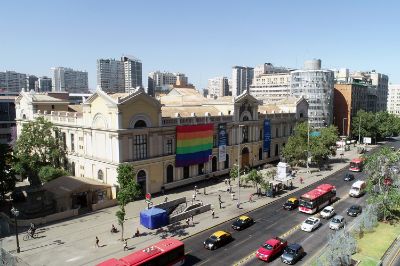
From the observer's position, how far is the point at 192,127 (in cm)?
7144

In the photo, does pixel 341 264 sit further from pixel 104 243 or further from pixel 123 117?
pixel 123 117

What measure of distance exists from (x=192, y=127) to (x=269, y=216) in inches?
982

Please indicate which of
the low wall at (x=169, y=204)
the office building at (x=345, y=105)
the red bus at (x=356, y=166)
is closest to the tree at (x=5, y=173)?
the low wall at (x=169, y=204)

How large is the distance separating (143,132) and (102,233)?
20838mm

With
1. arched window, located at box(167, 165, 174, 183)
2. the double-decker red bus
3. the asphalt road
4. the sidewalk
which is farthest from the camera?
arched window, located at box(167, 165, 174, 183)

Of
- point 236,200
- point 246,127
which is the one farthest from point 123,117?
point 246,127

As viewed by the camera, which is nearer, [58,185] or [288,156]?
[58,185]

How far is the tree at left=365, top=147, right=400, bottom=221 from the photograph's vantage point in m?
48.9

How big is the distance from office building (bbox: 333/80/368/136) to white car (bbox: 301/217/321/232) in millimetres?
104146

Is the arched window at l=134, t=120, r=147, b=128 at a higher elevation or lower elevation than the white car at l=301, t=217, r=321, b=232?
higher

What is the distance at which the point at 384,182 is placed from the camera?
5097 centimetres

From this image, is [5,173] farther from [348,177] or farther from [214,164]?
[348,177]

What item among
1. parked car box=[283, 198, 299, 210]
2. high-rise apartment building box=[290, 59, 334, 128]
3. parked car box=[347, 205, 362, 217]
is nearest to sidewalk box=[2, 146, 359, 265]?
parked car box=[283, 198, 299, 210]

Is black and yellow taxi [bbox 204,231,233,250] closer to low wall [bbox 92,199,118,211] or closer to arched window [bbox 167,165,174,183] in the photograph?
low wall [bbox 92,199,118,211]
